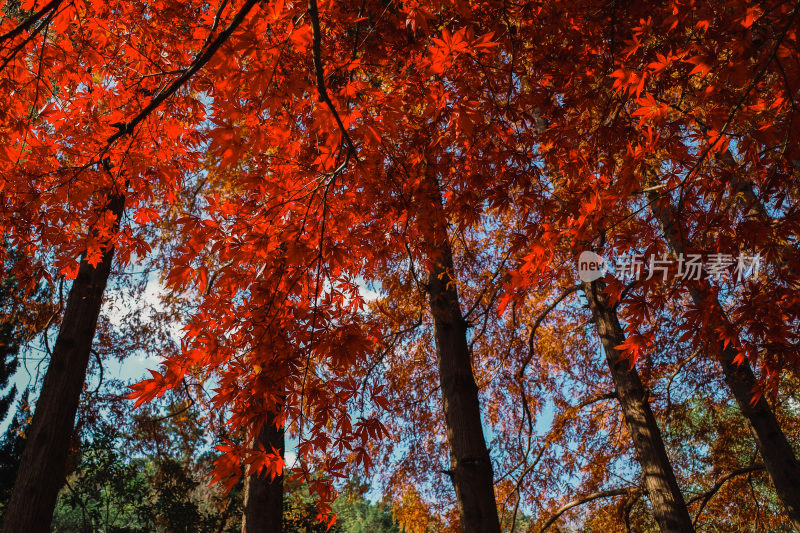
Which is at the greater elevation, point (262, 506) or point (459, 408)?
point (459, 408)

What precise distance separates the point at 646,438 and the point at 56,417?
571 cm

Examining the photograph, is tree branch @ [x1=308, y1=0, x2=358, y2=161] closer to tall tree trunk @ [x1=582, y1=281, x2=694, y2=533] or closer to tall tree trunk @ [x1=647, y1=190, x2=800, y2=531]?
tall tree trunk @ [x1=582, y1=281, x2=694, y2=533]

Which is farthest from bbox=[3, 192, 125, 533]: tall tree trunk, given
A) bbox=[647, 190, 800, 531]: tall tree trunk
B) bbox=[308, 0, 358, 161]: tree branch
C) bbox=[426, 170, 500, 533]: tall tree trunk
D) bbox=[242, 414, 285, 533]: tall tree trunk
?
bbox=[647, 190, 800, 531]: tall tree trunk

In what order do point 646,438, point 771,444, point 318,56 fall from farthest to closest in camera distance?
point 771,444 → point 646,438 → point 318,56

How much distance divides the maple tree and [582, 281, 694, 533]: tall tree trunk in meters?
0.03

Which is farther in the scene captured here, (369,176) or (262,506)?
(262,506)

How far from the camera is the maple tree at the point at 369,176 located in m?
2.20

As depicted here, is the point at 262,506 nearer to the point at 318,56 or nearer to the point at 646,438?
the point at 646,438

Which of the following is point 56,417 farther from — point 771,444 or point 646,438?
point 771,444

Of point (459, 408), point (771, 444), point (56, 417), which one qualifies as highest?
point (56, 417)

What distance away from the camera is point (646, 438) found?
481cm

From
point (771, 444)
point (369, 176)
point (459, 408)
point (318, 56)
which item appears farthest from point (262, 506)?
point (771, 444)

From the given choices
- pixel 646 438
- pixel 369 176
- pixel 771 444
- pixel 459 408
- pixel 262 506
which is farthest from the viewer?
pixel 771 444

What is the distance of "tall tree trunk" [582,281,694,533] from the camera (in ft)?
14.8
